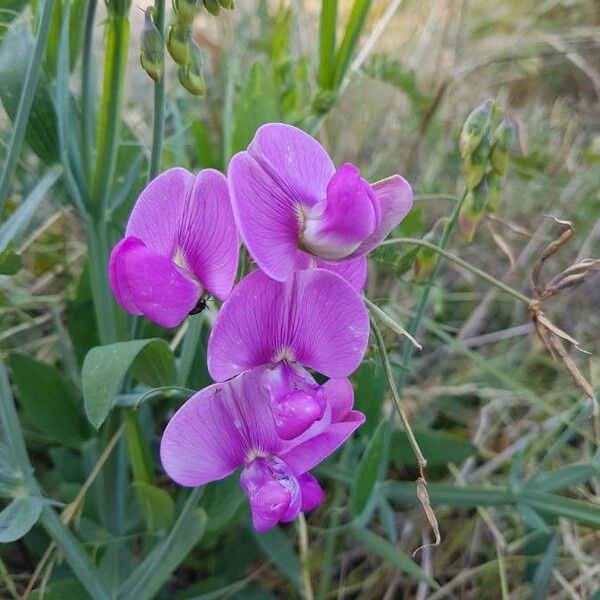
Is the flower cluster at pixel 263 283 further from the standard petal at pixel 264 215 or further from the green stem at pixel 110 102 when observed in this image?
the green stem at pixel 110 102


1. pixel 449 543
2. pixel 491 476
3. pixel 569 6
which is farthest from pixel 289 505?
pixel 569 6

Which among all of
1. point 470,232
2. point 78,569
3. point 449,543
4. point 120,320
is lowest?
point 449,543

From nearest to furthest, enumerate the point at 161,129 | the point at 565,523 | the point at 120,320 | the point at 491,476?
1. the point at 161,129
2. the point at 120,320
3. the point at 565,523
4. the point at 491,476

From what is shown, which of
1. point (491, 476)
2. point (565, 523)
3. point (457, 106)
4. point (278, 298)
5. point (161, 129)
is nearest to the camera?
point (278, 298)

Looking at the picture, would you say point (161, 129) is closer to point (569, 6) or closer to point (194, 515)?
point (194, 515)

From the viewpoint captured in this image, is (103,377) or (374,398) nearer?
(103,377)

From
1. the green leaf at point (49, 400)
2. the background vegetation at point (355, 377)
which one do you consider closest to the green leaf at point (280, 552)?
the background vegetation at point (355, 377)

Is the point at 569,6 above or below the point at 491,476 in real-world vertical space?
above
